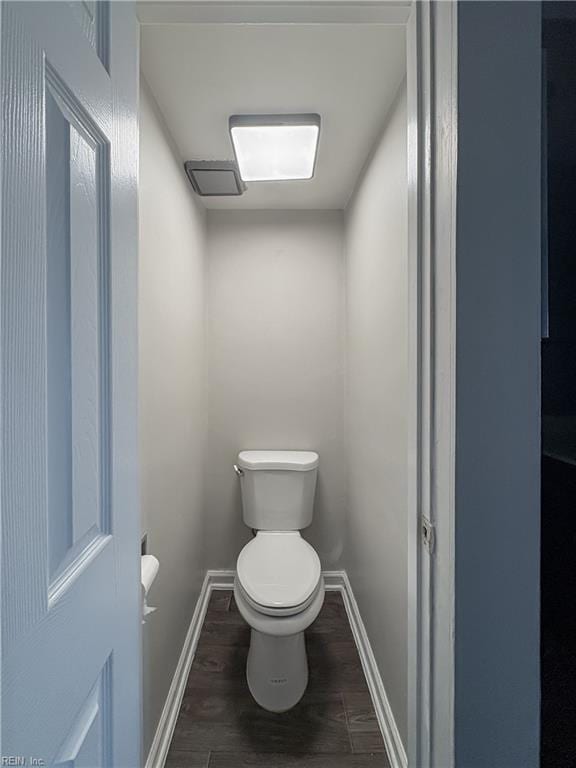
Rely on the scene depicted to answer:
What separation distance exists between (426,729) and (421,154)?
106 cm

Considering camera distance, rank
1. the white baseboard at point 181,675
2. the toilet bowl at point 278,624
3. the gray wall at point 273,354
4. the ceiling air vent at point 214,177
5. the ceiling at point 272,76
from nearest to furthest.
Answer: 1. the ceiling at point 272,76
2. the white baseboard at point 181,675
3. the toilet bowl at point 278,624
4. the ceiling air vent at point 214,177
5. the gray wall at point 273,354

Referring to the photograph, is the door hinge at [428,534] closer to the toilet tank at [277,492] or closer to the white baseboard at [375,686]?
the white baseboard at [375,686]

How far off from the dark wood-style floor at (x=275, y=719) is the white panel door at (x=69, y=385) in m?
0.97

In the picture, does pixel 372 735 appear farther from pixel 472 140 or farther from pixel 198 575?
pixel 472 140

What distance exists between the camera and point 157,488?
1541 mm

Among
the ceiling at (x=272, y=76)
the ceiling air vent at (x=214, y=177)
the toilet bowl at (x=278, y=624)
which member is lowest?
the toilet bowl at (x=278, y=624)

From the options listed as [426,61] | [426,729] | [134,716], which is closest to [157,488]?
[134,716]

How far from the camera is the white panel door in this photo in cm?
41

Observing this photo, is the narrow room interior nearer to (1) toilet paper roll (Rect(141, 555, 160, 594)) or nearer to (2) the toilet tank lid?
(2) the toilet tank lid

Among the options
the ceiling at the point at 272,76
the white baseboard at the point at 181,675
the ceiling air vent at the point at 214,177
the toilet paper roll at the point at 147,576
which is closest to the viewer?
the toilet paper roll at the point at 147,576

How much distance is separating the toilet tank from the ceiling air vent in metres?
1.43

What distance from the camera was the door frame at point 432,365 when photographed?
728mm

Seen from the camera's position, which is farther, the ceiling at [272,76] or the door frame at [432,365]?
the ceiling at [272,76]

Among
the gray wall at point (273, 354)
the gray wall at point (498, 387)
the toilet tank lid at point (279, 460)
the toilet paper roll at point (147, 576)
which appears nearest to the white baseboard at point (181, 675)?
the gray wall at point (273, 354)
